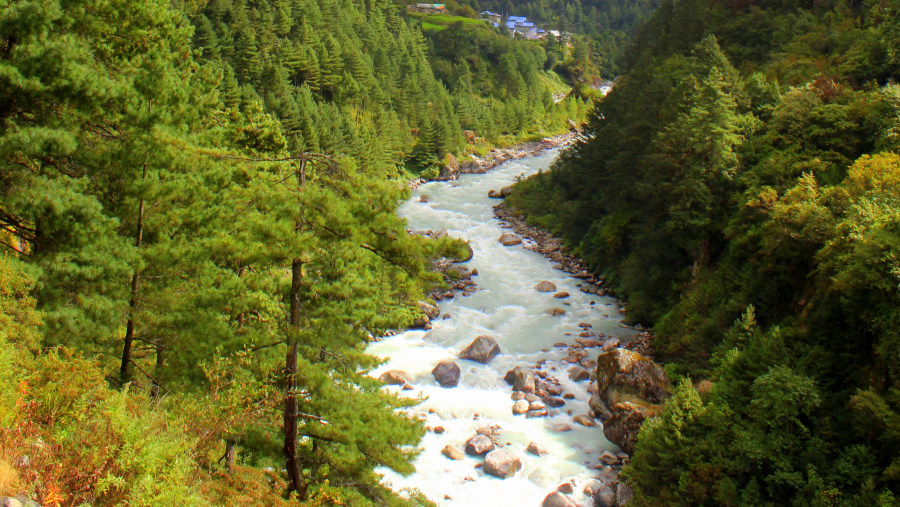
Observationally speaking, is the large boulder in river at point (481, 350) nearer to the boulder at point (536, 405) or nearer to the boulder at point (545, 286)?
the boulder at point (536, 405)

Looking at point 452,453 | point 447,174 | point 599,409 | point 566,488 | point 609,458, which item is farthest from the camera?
point 447,174

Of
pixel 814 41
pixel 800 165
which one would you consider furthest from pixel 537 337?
pixel 814 41

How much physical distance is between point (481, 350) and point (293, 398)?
53.6ft

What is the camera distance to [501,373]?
25.0 meters

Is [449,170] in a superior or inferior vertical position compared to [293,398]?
inferior

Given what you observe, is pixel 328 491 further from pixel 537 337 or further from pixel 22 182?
pixel 537 337

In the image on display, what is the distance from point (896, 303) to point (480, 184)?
47.5 m

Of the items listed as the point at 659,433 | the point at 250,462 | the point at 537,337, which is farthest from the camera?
the point at 537,337

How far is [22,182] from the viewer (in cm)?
993

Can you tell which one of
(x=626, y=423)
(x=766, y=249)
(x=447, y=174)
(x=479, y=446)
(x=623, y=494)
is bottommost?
(x=447, y=174)

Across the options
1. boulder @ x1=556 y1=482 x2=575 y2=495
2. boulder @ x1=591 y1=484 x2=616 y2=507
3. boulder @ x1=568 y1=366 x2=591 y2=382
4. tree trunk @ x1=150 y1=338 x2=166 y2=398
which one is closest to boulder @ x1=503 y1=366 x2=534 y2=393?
boulder @ x1=568 y1=366 x2=591 y2=382

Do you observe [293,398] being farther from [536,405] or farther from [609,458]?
[536,405]

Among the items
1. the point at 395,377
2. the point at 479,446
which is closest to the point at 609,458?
the point at 479,446

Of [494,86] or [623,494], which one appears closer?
[623,494]
